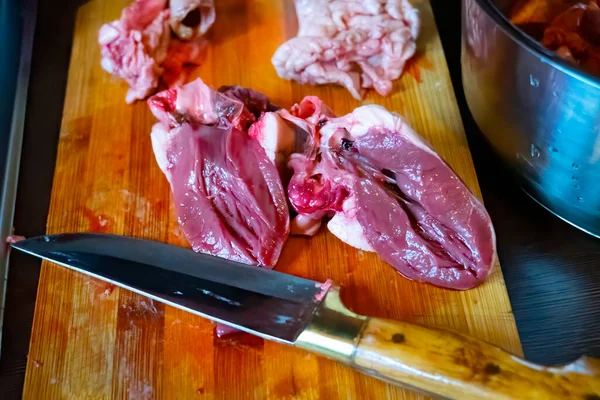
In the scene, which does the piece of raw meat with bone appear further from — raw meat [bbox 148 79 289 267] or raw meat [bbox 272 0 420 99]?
raw meat [bbox 272 0 420 99]

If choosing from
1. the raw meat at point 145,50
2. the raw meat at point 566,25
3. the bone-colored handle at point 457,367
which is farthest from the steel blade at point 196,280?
the raw meat at point 566,25

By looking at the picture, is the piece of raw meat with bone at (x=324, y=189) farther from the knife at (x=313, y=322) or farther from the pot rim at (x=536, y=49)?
the pot rim at (x=536, y=49)

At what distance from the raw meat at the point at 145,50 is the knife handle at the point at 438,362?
98 cm

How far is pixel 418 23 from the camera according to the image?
1.66m

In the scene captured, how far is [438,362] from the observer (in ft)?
3.30

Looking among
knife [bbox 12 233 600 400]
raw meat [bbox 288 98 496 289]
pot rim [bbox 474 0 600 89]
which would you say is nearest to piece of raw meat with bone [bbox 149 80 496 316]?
raw meat [bbox 288 98 496 289]

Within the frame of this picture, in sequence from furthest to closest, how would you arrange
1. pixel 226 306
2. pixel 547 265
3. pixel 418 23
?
pixel 418 23, pixel 547 265, pixel 226 306

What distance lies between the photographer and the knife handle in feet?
3.14

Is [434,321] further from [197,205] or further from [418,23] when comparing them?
[418,23]

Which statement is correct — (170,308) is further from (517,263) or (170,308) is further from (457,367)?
(517,263)

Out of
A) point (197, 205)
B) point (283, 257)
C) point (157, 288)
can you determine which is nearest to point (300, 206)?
point (283, 257)

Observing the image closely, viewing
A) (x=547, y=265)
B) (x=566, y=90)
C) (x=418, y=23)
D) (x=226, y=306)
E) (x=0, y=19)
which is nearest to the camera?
(x=566, y=90)

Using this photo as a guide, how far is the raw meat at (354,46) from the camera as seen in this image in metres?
1.60

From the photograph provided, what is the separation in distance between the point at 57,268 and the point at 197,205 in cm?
39
